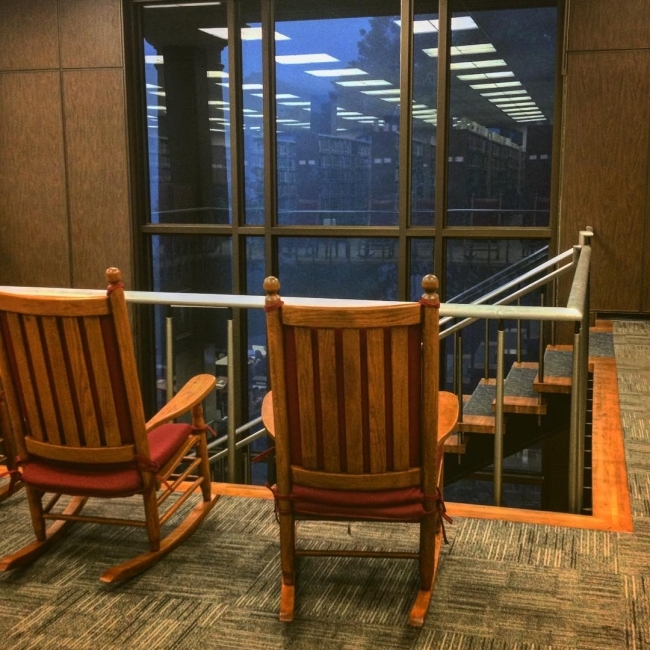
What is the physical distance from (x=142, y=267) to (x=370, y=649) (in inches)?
190

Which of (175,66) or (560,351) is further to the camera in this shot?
(175,66)

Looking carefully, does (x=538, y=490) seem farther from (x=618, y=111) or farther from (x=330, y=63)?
(x=330, y=63)

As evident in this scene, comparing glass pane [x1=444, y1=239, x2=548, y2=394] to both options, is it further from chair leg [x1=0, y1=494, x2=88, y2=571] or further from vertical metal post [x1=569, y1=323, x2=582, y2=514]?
chair leg [x1=0, y1=494, x2=88, y2=571]

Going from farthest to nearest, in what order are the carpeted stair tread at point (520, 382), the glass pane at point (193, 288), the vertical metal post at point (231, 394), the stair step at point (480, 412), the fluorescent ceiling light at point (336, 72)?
the glass pane at point (193, 288), the fluorescent ceiling light at point (336, 72), the carpeted stair tread at point (520, 382), the stair step at point (480, 412), the vertical metal post at point (231, 394)

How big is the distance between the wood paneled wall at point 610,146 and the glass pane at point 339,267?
1.30m

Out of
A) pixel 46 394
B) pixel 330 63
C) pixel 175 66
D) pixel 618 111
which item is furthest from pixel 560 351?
pixel 46 394

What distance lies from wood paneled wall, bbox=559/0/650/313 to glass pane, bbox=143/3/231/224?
8.42 ft

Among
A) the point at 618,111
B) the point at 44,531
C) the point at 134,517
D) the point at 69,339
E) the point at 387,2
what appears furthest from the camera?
the point at 387,2

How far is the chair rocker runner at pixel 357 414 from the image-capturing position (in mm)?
1901

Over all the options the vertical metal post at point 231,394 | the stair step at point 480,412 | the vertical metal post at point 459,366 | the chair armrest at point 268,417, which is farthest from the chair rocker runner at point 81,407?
the stair step at point 480,412

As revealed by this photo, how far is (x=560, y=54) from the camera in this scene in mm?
5379

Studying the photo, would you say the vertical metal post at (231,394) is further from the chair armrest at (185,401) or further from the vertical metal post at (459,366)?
the vertical metal post at (459,366)

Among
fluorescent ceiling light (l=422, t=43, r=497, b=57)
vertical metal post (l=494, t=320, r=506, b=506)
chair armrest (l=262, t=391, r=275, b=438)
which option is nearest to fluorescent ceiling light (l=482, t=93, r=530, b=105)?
fluorescent ceiling light (l=422, t=43, r=497, b=57)

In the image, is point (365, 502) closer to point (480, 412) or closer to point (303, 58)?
point (480, 412)
